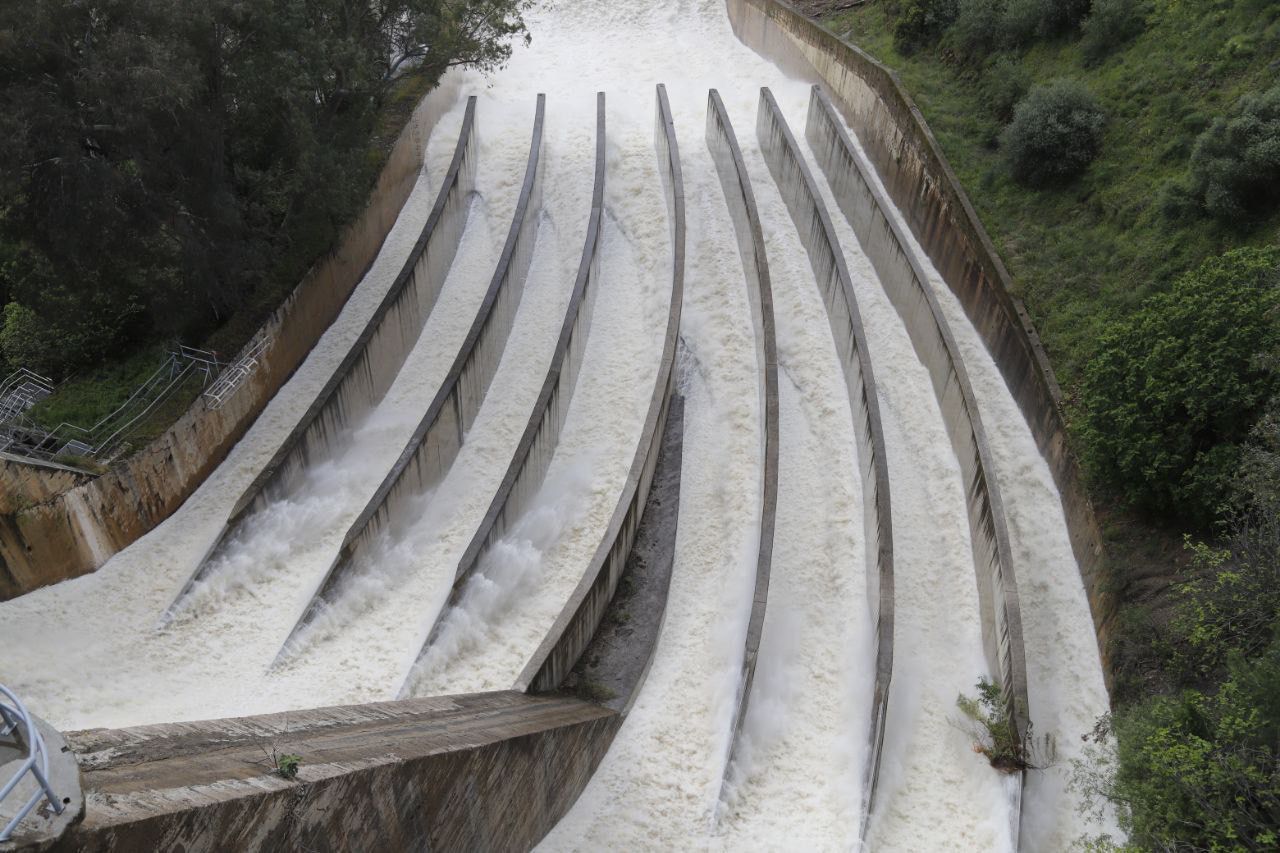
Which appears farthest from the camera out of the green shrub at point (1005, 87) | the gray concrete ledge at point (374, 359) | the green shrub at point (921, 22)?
the green shrub at point (921, 22)

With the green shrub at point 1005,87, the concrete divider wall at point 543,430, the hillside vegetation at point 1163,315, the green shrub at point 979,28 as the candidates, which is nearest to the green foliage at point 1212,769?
the hillside vegetation at point 1163,315

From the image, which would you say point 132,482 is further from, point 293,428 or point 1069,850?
point 1069,850

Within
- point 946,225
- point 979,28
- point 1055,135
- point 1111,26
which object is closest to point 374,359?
point 946,225

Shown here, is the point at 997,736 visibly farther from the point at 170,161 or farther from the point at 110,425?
the point at 170,161

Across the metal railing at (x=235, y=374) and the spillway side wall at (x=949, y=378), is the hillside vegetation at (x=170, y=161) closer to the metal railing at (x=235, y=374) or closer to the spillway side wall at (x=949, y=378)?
the metal railing at (x=235, y=374)

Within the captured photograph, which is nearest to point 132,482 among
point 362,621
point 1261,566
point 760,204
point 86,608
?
point 86,608

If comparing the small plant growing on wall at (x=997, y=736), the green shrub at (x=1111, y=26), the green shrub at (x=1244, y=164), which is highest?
the green shrub at (x=1111, y=26)
